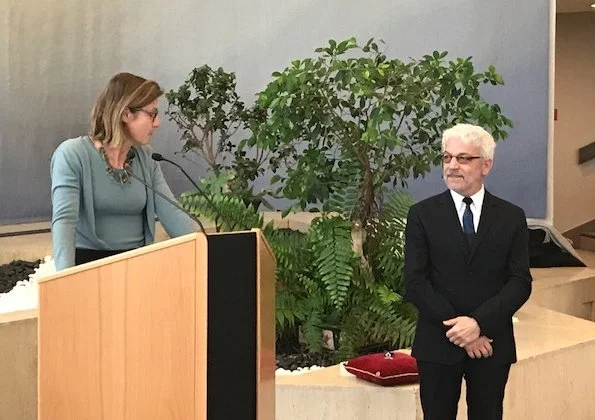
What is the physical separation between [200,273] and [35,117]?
22.2 ft

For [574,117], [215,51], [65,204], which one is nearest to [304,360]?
[65,204]

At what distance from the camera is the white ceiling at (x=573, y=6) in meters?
9.06

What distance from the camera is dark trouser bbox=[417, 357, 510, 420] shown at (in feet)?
9.45

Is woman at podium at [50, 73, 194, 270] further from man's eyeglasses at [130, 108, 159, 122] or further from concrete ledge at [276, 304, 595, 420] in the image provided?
concrete ledge at [276, 304, 595, 420]

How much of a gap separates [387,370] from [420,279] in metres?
0.70

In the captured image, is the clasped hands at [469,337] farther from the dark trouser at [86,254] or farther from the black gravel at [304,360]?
the black gravel at [304,360]

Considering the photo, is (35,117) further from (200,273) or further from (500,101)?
(200,273)

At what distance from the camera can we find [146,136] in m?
2.71

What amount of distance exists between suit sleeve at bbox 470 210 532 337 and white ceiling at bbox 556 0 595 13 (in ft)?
22.4

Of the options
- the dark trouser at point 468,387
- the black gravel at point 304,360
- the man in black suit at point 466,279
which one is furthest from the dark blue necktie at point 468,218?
the black gravel at point 304,360

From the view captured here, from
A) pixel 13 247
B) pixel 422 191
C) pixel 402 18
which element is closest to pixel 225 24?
pixel 402 18

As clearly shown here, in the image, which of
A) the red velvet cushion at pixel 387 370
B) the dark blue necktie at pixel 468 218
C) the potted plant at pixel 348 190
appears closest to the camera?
the dark blue necktie at pixel 468 218

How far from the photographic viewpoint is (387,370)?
343 cm

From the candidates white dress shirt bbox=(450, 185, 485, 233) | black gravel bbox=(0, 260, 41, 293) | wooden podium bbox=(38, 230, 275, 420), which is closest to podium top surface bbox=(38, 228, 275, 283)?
wooden podium bbox=(38, 230, 275, 420)
